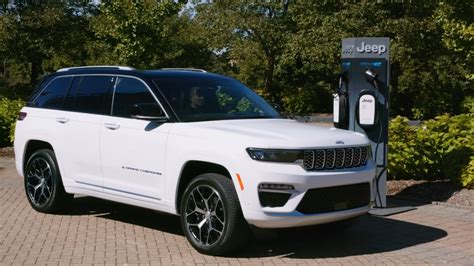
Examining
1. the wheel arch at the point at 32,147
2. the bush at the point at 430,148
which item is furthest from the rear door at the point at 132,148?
the bush at the point at 430,148

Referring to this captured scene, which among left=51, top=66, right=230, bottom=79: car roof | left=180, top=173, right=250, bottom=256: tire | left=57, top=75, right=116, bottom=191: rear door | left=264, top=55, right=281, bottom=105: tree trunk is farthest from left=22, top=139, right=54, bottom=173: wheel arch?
Result: left=264, top=55, right=281, bottom=105: tree trunk

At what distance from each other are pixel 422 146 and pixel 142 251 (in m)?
5.17

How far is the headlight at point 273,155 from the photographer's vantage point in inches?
220

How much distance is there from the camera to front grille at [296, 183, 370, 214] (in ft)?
18.7

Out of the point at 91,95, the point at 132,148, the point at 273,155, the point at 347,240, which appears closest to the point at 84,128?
the point at 91,95

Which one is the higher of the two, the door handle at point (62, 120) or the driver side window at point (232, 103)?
the driver side window at point (232, 103)

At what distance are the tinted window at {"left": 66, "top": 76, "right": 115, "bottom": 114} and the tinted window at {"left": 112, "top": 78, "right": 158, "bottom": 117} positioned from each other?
0.45 ft

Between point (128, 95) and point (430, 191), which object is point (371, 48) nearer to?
point (430, 191)

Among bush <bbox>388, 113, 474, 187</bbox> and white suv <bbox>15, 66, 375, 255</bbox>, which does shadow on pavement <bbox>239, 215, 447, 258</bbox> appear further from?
bush <bbox>388, 113, 474, 187</bbox>

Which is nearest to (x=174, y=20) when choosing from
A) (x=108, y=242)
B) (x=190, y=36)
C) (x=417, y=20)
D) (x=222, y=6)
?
(x=190, y=36)

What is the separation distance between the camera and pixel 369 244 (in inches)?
259

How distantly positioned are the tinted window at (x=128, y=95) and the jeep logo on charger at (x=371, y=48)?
2.83 metres

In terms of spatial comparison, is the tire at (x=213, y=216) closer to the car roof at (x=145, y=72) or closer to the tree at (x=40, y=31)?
the car roof at (x=145, y=72)

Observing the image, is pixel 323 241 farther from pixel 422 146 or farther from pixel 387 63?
pixel 422 146
